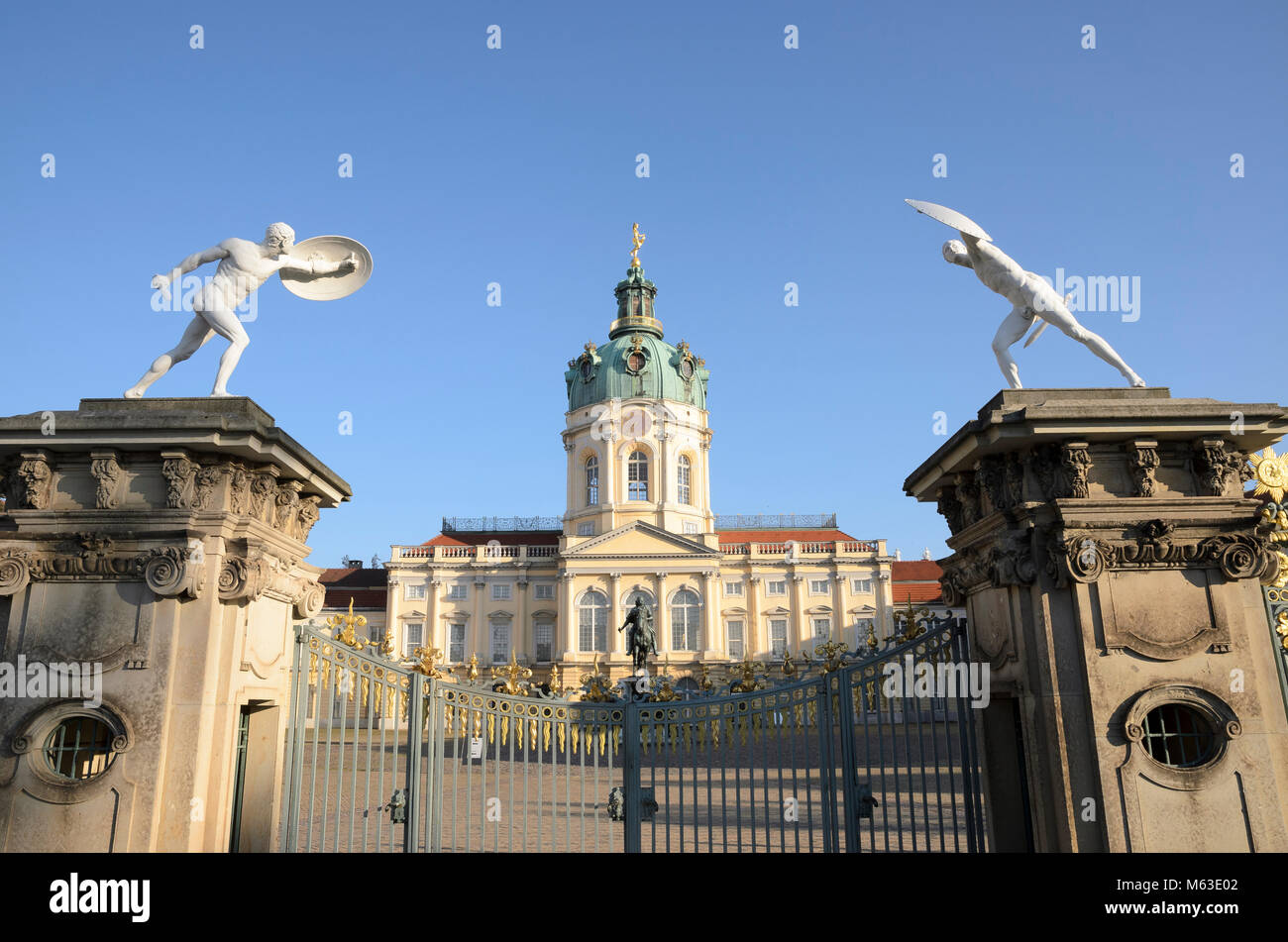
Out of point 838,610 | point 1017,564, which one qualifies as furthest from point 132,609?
point 838,610

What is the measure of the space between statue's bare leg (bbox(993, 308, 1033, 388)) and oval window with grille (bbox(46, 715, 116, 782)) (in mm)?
6935

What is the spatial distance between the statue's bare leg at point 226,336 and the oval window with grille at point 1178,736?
23.1 ft

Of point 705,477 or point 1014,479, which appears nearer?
point 1014,479

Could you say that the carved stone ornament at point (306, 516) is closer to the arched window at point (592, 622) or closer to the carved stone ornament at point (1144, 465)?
the carved stone ornament at point (1144, 465)

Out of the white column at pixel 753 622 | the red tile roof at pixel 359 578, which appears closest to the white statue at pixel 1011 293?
the white column at pixel 753 622

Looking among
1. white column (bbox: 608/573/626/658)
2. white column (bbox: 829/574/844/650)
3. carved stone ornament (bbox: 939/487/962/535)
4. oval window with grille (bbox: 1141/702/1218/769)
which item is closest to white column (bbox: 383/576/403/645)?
white column (bbox: 608/573/626/658)

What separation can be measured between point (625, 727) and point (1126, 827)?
3.64 m

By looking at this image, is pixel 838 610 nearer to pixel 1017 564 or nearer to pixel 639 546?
pixel 639 546

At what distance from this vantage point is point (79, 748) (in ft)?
20.1

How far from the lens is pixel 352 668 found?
7430 mm

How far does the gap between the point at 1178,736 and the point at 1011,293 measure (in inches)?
133

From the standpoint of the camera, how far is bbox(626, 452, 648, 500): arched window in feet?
180
